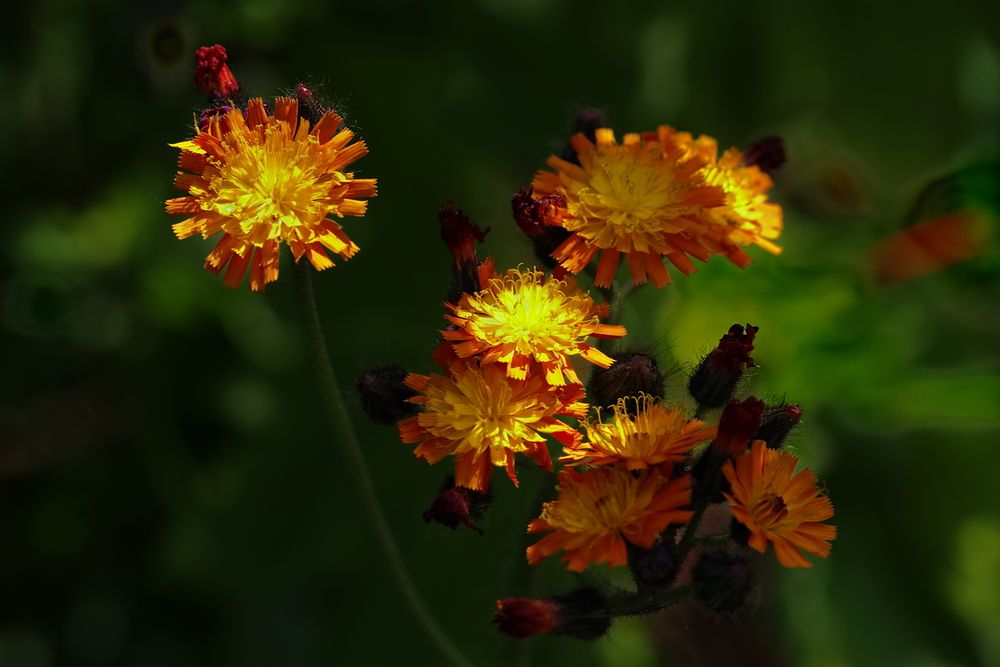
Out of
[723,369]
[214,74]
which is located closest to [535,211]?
[723,369]

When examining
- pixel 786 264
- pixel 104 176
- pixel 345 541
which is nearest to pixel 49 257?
pixel 104 176

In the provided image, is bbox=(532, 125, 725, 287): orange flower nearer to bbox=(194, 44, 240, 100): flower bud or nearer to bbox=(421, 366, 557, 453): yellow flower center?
bbox=(421, 366, 557, 453): yellow flower center

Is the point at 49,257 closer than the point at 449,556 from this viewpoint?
No

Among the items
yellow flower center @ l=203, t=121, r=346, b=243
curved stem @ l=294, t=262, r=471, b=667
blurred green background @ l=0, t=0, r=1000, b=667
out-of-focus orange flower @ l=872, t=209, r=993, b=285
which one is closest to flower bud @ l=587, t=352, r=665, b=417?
curved stem @ l=294, t=262, r=471, b=667

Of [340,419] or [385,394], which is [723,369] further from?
[340,419]

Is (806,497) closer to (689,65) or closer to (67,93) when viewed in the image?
(689,65)

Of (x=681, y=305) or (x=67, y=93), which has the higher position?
(x=67, y=93)
